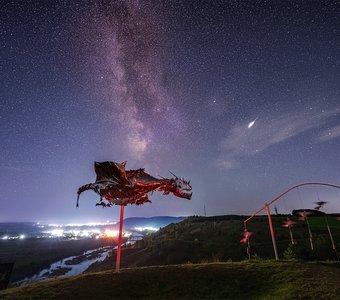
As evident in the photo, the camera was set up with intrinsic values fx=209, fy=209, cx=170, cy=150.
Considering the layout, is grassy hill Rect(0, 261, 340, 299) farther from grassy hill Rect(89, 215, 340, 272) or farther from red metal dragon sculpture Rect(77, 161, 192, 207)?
grassy hill Rect(89, 215, 340, 272)

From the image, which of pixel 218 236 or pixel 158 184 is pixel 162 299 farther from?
pixel 218 236

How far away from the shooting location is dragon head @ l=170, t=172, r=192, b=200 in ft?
49.2

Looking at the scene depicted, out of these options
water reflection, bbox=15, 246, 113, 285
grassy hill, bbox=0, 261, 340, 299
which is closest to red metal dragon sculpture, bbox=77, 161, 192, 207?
grassy hill, bbox=0, 261, 340, 299

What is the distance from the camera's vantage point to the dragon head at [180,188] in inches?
590

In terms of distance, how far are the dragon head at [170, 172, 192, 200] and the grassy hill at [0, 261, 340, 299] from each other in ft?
16.2

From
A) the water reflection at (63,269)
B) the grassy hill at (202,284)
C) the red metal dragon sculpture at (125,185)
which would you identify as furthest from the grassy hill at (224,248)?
the red metal dragon sculpture at (125,185)

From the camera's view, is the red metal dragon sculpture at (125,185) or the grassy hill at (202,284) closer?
the grassy hill at (202,284)

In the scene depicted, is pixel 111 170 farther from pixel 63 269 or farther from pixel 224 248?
pixel 63 269

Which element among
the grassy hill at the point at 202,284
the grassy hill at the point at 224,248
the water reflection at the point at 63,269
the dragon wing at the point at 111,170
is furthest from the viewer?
the water reflection at the point at 63,269

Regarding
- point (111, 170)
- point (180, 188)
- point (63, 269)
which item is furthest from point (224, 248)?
point (63, 269)

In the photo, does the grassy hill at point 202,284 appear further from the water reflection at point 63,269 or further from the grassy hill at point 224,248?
the water reflection at point 63,269

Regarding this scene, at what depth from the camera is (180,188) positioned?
15.2m

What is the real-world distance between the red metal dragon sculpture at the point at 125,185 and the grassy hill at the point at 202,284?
4924 mm

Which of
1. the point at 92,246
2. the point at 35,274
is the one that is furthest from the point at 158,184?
the point at 92,246
